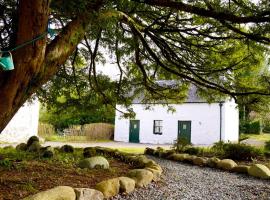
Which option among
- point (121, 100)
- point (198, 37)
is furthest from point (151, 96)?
point (198, 37)

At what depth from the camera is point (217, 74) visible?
9008mm

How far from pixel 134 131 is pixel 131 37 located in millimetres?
24280

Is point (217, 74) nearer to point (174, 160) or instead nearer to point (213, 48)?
point (213, 48)

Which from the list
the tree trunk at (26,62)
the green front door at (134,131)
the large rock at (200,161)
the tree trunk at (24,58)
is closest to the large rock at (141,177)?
the tree trunk at (26,62)

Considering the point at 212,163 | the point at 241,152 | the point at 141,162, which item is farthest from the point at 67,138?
the point at 141,162

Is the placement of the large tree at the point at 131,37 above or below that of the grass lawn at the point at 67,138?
above

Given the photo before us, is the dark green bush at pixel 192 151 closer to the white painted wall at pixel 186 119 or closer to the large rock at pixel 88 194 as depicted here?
the large rock at pixel 88 194

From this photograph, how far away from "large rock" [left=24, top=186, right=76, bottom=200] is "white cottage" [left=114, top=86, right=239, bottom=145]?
72.6 feet

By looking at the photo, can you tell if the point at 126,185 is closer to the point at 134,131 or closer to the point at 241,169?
the point at 241,169

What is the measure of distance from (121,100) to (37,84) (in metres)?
6.14

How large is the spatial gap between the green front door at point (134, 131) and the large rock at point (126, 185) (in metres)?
25.8

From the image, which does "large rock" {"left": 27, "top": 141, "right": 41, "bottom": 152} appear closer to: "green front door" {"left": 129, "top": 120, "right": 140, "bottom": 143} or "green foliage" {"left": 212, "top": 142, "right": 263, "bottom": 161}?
"green foliage" {"left": 212, "top": 142, "right": 263, "bottom": 161}

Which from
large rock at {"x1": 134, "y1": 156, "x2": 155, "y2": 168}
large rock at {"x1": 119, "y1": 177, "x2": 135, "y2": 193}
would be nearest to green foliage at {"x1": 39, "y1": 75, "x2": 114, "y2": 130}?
large rock at {"x1": 134, "y1": 156, "x2": 155, "y2": 168}

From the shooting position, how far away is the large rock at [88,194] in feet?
16.0
